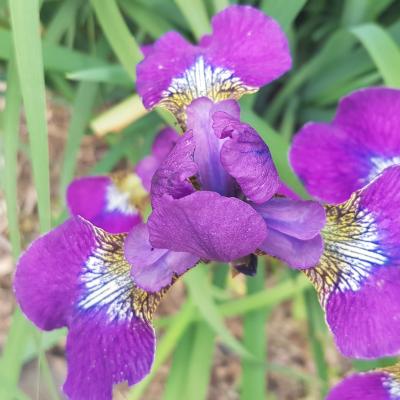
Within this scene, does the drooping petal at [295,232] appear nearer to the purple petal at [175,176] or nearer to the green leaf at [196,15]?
the purple petal at [175,176]

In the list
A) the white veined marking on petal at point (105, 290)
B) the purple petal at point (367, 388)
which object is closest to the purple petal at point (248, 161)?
the white veined marking on petal at point (105, 290)

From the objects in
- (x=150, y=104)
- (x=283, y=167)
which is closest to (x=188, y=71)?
(x=150, y=104)

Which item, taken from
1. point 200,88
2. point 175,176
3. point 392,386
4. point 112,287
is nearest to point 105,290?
point 112,287

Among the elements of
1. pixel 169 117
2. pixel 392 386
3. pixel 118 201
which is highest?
pixel 169 117

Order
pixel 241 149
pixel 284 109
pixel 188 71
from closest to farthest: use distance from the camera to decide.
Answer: pixel 241 149 < pixel 188 71 < pixel 284 109

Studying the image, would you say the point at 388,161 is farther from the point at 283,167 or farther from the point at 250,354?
the point at 250,354

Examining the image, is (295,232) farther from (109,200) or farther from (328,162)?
(109,200)
